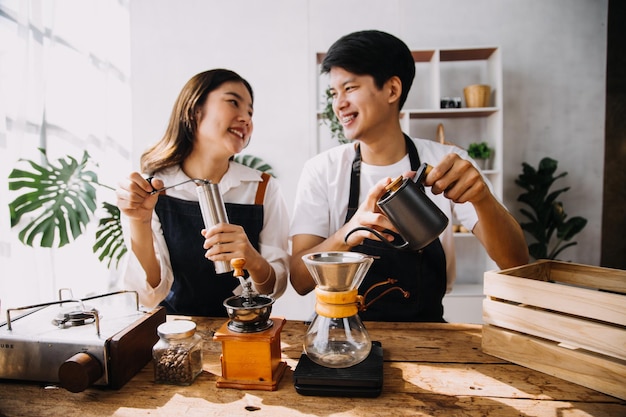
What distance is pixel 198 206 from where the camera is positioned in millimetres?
1847

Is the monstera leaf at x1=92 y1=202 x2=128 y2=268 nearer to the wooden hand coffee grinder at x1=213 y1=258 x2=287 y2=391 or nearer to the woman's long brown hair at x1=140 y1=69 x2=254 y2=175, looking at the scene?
the woman's long brown hair at x1=140 y1=69 x2=254 y2=175

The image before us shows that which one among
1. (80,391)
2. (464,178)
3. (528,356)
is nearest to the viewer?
(80,391)

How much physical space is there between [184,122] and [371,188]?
2.90ft

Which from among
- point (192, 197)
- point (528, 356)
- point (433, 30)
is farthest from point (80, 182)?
point (433, 30)

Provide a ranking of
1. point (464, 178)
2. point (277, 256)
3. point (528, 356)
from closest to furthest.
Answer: point (528, 356), point (464, 178), point (277, 256)

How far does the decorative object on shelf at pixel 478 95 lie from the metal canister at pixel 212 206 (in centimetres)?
282

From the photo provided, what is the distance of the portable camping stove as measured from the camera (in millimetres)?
980

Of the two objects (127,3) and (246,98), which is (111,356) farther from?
(127,3)

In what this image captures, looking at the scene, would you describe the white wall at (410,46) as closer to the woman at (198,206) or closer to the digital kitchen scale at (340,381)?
the woman at (198,206)

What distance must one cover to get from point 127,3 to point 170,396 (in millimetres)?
4139

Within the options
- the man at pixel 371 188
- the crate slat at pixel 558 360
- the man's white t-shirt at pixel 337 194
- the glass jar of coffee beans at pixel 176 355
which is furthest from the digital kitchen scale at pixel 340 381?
the man's white t-shirt at pixel 337 194

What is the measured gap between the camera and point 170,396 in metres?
1.01

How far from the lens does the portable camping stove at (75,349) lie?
3.22 ft

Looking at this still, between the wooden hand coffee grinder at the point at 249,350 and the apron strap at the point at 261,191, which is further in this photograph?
the apron strap at the point at 261,191
